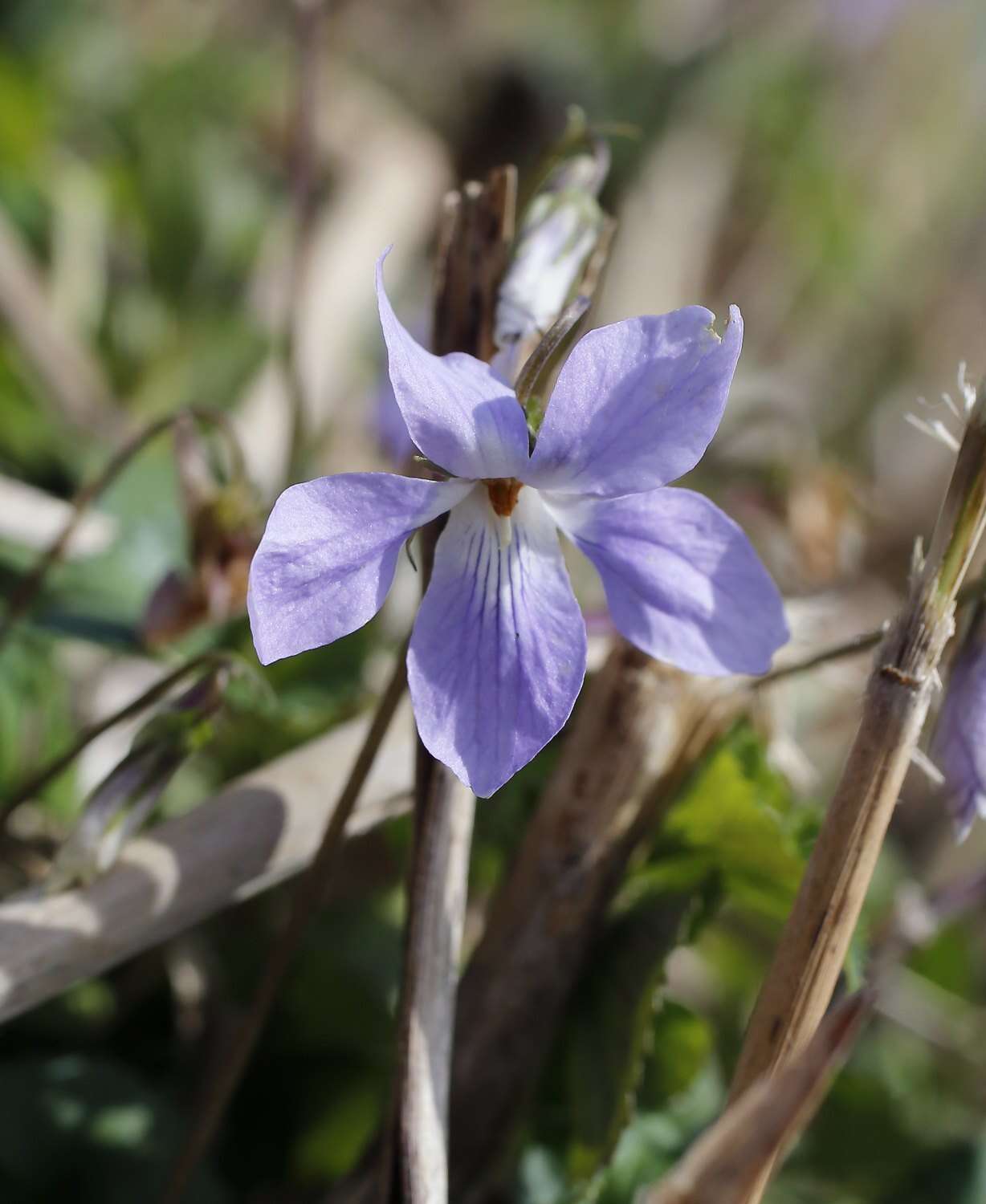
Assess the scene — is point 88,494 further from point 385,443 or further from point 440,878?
point 385,443

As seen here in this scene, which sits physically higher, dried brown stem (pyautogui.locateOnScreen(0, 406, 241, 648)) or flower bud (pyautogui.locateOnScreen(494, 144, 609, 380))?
flower bud (pyautogui.locateOnScreen(494, 144, 609, 380))

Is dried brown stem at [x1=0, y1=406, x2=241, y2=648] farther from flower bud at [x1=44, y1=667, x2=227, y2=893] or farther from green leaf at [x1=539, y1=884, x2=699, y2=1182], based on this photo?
green leaf at [x1=539, y1=884, x2=699, y2=1182]

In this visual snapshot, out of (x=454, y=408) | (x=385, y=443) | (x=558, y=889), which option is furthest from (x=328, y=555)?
(x=385, y=443)

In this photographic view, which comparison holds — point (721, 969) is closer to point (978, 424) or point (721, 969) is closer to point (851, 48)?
point (978, 424)

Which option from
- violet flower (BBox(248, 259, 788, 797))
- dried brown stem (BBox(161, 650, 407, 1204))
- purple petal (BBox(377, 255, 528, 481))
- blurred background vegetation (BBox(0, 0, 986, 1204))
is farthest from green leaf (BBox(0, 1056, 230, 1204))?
purple petal (BBox(377, 255, 528, 481))

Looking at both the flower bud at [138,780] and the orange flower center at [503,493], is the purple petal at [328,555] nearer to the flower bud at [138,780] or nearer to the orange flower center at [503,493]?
the orange flower center at [503,493]
